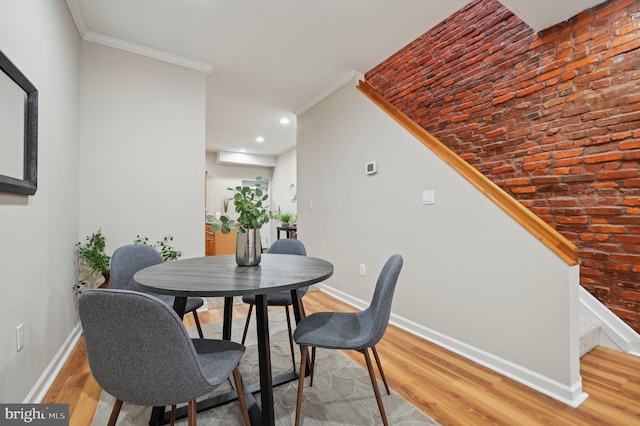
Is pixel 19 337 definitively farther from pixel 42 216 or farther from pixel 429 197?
pixel 429 197

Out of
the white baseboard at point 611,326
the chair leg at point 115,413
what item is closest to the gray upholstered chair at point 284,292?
the chair leg at point 115,413

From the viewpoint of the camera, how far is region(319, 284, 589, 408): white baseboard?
62.1 inches

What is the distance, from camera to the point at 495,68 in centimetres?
266

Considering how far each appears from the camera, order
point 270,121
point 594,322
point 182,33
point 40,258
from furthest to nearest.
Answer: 1. point 270,121
2. point 182,33
3. point 594,322
4. point 40,258

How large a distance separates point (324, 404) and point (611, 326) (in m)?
2.20

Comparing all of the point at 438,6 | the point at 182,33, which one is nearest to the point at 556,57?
the point at 438,6

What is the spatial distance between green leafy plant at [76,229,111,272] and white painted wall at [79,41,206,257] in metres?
0.08

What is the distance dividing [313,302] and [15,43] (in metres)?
3.04

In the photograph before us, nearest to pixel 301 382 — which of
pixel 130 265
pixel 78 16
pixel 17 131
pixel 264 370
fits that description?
pixel 264 370

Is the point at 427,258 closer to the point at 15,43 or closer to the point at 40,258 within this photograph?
the point at 40,258

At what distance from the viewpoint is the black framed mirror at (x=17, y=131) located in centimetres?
125

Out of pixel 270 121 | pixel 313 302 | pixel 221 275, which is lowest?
pixel 313 302

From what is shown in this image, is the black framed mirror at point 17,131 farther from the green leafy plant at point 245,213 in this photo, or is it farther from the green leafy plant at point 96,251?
the green leafy plant at point 96,251

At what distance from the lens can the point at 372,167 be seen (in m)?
2.99
